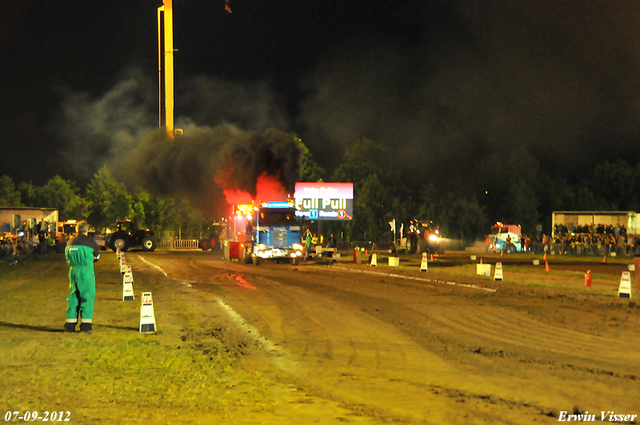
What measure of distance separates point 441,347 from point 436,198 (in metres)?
80.7

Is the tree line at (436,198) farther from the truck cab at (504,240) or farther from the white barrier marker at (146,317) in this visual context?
the white barrier marker at (146,317)

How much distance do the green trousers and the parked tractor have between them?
125ft

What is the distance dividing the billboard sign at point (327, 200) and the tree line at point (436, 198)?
71.4ft

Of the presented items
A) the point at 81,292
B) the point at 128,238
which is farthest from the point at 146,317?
the point at 128,238

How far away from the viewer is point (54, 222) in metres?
58.5

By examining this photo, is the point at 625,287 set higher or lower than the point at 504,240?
lower

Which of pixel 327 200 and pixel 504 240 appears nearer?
pixel 327 200

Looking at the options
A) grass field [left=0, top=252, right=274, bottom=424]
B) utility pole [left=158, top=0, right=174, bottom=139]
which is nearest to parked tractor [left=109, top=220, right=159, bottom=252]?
utility pole [left=158, top=0, right=174, bottom=139]

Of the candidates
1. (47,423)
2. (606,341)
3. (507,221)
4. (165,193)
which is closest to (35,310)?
(47,423)

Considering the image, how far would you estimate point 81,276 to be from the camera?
35.1 feet

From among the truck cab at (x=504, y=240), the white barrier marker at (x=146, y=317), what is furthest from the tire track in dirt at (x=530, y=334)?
the truck cab at (x=504, y=240)

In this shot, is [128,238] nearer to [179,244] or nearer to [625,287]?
[179,244]

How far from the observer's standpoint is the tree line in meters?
76.5

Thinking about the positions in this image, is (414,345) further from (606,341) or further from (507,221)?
(507,221)
